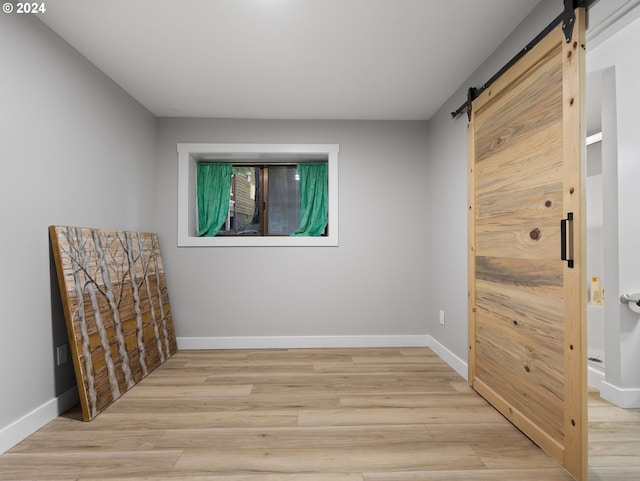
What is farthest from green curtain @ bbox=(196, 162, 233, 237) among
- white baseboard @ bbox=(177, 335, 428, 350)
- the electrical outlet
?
the electrical outlet

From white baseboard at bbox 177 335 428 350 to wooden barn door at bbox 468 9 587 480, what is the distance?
1.24 metres

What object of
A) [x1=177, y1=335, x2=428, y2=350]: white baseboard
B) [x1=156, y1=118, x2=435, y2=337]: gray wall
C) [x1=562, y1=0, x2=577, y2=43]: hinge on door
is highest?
[x1=562, y1=0, x2=577, y2=43]: hinge on door

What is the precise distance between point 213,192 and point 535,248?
3.42m

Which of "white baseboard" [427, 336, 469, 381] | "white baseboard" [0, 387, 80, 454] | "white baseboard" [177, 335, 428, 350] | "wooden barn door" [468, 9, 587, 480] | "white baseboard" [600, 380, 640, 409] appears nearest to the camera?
"wooden barn door" [468, 9, 587, 480]

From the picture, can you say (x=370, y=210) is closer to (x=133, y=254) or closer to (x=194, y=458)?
(x=133, y=254)

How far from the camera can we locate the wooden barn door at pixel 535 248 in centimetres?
171

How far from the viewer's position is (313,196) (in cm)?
427

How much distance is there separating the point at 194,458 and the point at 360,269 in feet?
8.26

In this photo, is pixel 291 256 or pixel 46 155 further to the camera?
pixel 291 256

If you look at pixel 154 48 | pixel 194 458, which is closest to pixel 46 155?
pixel 154 48

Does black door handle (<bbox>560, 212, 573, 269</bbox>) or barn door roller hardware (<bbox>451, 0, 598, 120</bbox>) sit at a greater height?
barn door roller hardware (<bbox>451, 0, 598, 120</bbox>)

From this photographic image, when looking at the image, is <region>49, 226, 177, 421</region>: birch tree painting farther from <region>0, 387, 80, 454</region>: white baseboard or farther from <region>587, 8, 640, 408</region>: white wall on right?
<region>587, 8, 640, 408</region>: white wall on right

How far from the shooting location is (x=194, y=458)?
1892 millimetres

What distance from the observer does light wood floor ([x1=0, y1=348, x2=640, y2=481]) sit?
177 cm
